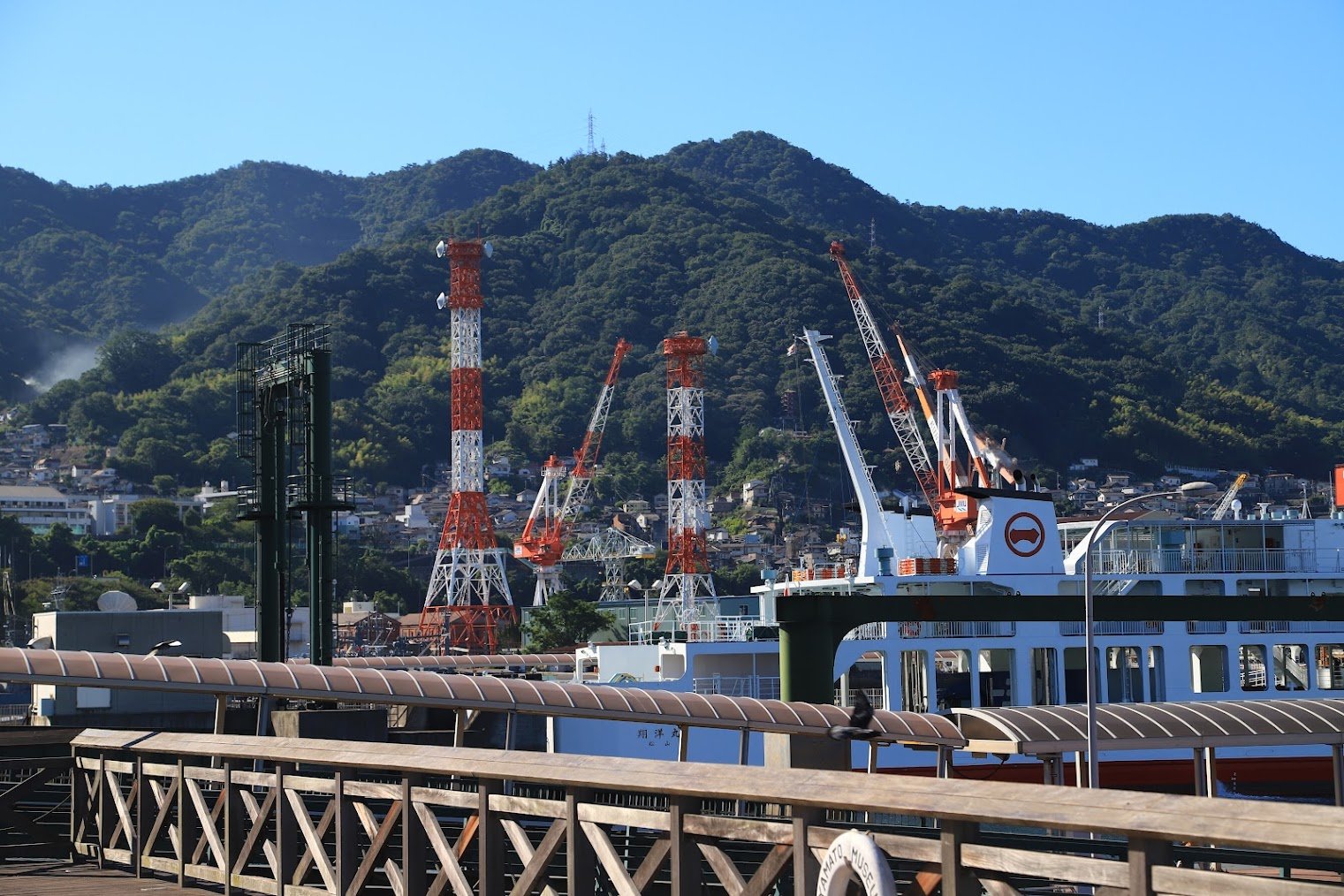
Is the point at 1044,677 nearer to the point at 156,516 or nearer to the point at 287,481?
the point at 287,481

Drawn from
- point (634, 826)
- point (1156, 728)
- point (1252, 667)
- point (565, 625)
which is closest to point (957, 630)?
point (1252, 667)

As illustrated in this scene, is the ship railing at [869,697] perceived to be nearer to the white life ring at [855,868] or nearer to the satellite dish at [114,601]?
the white life ring at [855,868]

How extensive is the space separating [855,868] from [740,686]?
36486 millimetres

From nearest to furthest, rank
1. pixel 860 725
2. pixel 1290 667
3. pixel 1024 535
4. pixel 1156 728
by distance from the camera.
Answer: pixel 860 725
pixel 1156 728
pixel 1024 535
pixel 1290 667

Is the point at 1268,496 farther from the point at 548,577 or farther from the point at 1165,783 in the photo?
the point at 1165,783

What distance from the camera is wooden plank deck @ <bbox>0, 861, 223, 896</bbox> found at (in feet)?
36.0

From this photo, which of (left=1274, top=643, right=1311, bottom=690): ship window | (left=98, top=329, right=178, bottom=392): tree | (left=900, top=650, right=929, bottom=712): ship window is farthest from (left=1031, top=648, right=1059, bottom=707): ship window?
(left=98, top=329, right=178, bottom=392): tree

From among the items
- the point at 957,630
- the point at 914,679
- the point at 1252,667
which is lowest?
the point at 1252,667

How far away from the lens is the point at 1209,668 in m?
44.3

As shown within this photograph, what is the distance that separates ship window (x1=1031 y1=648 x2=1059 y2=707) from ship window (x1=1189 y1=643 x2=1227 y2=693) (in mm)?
3738

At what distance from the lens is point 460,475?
284 ft

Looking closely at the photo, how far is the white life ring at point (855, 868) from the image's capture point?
6.20m

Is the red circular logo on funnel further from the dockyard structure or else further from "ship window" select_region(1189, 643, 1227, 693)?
the dockyard structure

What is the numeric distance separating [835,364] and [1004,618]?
152208mm
